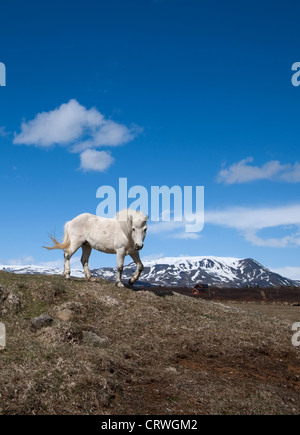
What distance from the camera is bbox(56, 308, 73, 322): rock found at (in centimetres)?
1465

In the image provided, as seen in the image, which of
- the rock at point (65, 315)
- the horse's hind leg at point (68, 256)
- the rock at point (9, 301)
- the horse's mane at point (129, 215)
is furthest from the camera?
the horse's hind leg at point (68, 256)

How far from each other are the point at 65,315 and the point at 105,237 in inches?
215

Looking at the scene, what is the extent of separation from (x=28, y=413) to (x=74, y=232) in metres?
12.5

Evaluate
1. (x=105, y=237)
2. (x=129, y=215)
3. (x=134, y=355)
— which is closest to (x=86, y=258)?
(x=105, y=237)

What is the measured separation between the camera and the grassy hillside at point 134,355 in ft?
29.1

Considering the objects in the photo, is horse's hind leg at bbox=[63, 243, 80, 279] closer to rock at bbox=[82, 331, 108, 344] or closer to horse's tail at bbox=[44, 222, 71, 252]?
horse's tail at bbox=[44, 222, 71, 252]

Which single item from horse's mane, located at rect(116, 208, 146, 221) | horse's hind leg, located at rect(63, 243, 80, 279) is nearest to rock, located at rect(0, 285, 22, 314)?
horse's hind leg, located at rect(63, 243, 80, 279)

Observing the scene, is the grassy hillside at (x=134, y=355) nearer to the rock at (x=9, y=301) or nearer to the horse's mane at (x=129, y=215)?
the rock at (x=9, y=301)

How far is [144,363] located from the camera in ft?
38.3

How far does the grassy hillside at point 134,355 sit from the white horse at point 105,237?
5.27 ft

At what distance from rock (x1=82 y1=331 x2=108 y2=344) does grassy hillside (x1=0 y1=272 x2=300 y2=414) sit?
33 mm

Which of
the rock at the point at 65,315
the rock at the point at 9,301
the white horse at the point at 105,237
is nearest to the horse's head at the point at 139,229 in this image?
the white horse at the point at 105,237
